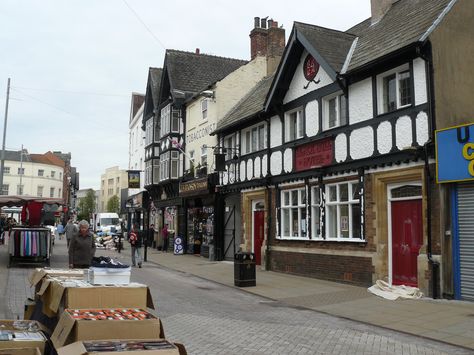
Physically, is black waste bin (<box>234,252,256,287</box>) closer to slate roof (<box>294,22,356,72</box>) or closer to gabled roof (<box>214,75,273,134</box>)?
slate roof (<box>294,22,356,72</box>)

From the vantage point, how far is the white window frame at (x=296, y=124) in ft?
57.1

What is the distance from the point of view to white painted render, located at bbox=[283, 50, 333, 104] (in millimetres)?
16203

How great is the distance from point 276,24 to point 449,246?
17378 millimetres

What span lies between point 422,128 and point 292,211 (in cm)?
669

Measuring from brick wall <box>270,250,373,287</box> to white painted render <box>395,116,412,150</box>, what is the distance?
133 inches

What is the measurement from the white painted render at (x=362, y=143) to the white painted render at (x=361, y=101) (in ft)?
1.17

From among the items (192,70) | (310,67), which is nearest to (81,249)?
(310,67)

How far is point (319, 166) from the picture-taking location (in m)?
15.8

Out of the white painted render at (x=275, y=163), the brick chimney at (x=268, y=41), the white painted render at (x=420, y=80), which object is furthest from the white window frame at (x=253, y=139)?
the white painted render at (x=420, y=80)

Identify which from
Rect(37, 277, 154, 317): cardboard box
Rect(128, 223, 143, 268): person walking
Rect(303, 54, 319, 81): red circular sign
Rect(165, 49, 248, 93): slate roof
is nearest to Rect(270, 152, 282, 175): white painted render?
Rect(303, 54, 319, 81): red circular sign

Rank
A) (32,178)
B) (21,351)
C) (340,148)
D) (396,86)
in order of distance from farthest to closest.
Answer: (32,178), (340,148), (396,86), (21,351)

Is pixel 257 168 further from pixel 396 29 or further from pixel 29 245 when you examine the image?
pixel 29 245

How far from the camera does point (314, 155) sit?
16.3 meters

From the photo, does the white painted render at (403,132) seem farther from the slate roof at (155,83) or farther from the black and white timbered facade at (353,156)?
the slate roof at (155,83)
